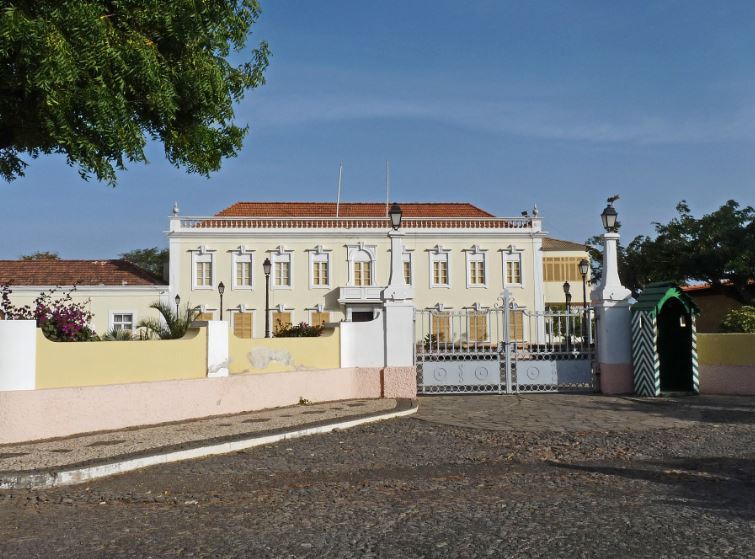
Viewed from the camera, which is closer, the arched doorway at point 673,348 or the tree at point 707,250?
the arched doorway at point 673,348

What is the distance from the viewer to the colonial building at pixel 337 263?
40.2 m

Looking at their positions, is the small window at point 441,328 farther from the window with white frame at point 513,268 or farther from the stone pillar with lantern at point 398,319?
the window with white frame at point 513,268

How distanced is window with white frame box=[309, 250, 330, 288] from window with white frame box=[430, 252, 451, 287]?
19.3 ft


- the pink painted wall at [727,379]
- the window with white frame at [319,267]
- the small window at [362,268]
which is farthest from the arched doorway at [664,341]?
the window with white frame at [319,267]

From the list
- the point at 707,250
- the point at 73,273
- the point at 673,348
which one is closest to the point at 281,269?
the point at 73,273

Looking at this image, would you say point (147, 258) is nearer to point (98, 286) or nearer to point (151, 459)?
point (98, 286)

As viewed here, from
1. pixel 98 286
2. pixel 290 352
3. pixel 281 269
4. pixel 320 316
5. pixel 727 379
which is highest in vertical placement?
pixel 281 269

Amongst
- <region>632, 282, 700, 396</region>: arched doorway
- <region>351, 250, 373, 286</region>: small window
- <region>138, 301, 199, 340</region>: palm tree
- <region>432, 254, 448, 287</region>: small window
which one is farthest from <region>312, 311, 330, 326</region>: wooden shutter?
<region>138, 301, 199, 340</region>: palm tree

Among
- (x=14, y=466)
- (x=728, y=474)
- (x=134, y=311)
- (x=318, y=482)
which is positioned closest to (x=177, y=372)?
(x=14, y=466)

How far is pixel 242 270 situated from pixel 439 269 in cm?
1102

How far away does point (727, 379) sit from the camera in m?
14.6

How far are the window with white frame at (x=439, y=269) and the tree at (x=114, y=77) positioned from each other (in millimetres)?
30799

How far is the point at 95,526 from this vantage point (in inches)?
208

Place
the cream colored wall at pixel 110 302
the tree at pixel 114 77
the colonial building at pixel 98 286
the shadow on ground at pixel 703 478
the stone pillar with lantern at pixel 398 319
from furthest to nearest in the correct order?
the cream colored wall at pixel 110 302, the colonial building at pixel 98 286, the stone pillar with lantern at pixel 398 319, the tree at pixel 114 77, the shadow on ground at pixel 703 478
